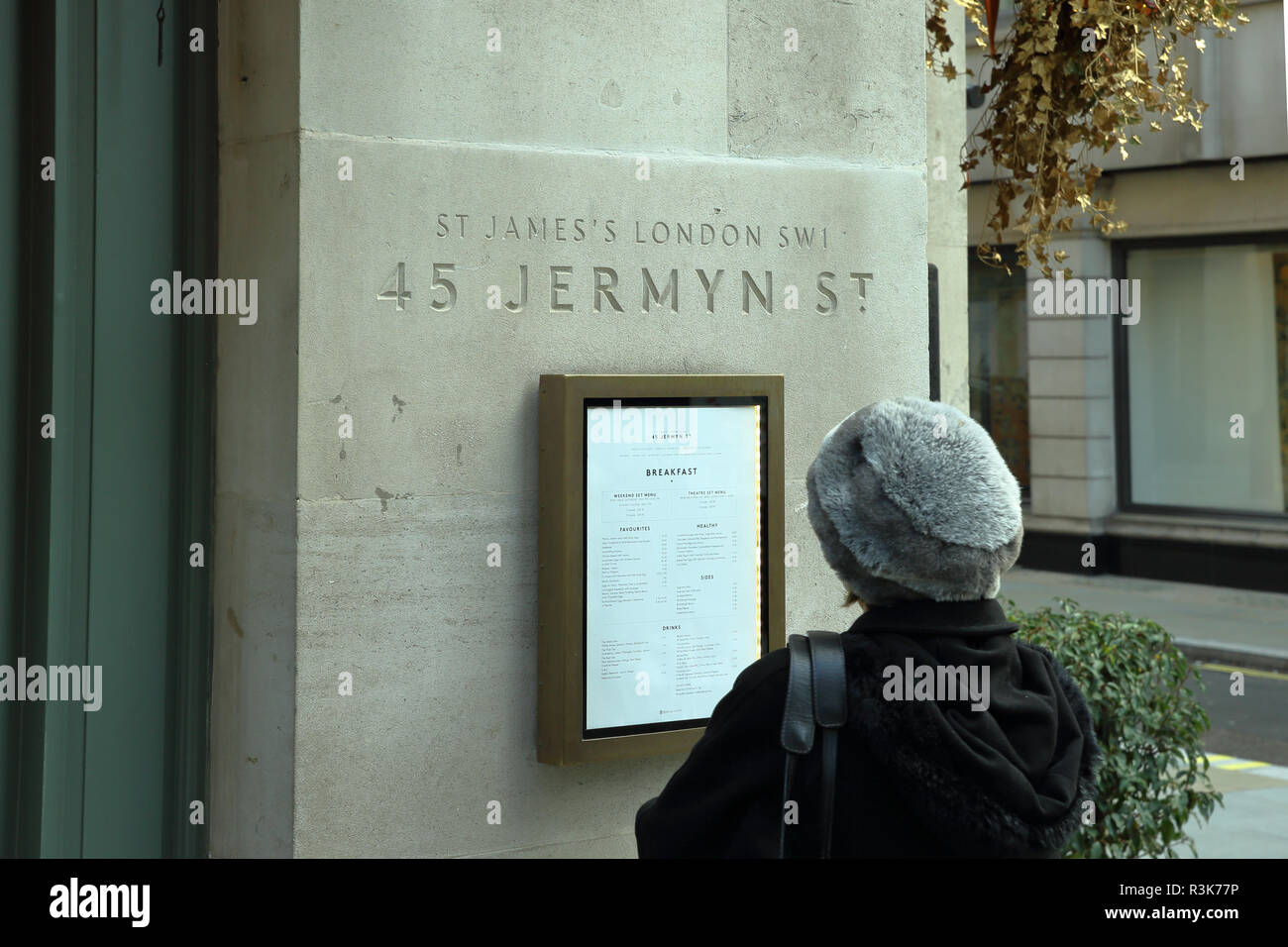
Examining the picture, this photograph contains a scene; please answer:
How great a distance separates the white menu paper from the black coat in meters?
1.56

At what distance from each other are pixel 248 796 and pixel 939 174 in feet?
19.2

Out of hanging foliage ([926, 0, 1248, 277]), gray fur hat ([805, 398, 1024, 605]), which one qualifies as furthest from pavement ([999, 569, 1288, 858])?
gray fur hat ([805, 398, 1024, 605])

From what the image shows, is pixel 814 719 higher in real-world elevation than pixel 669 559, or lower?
lower

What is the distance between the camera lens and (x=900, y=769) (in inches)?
88.8

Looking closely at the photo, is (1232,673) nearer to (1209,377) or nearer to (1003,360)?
(1209,377)

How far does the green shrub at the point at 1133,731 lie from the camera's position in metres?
5.13

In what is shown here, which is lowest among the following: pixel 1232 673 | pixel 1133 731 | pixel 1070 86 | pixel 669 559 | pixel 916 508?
pixel 1232 673

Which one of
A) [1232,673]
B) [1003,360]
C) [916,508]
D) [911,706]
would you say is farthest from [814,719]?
[1003,360]

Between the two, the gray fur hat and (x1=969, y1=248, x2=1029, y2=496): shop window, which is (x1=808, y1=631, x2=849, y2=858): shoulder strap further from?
(x1=969, y1=248, x2=1029, y2=496): shop window

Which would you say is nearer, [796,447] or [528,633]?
[528,633]

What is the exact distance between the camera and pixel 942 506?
2.33 m

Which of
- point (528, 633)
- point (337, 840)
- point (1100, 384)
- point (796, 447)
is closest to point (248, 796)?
point (337, 840)

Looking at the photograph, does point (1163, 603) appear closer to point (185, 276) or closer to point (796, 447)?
point (796, 447)

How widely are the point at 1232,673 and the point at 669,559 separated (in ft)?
30.2
